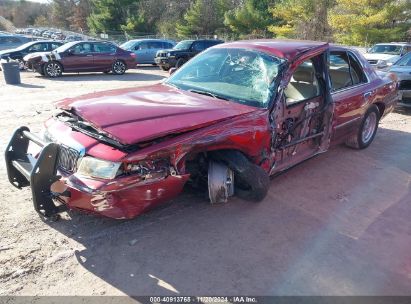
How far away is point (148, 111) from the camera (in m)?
3.46

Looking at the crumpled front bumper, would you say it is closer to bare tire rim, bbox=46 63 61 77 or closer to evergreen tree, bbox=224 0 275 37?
bare tire rim, bbox=46 63 61 77

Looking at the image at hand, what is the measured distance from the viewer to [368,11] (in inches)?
1142

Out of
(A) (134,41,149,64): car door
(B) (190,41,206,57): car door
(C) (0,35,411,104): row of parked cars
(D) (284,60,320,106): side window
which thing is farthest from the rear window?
(D) (284,60,320,106): side window

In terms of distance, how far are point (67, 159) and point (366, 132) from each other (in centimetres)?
486

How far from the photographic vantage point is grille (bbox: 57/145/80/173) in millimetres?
3301

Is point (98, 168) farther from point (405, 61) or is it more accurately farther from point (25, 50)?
point (25, 50)

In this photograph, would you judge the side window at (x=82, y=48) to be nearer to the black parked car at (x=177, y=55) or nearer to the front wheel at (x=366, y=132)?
the black parked car at (x=177, y=55)

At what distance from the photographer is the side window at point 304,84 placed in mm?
4673

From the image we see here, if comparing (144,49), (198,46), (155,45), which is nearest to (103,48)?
(144,49)

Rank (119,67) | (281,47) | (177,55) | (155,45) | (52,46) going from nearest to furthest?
(281,47)
(119,67)
(52,46)
(177,55)
(155,45)

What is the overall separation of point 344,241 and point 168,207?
179 cm

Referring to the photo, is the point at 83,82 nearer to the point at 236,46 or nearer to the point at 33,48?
the point at 33,48

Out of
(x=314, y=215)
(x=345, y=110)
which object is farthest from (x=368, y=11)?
(x=314, y=215)

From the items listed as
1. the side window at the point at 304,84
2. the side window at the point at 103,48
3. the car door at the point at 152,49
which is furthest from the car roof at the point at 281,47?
the car door at the point at 152,49
